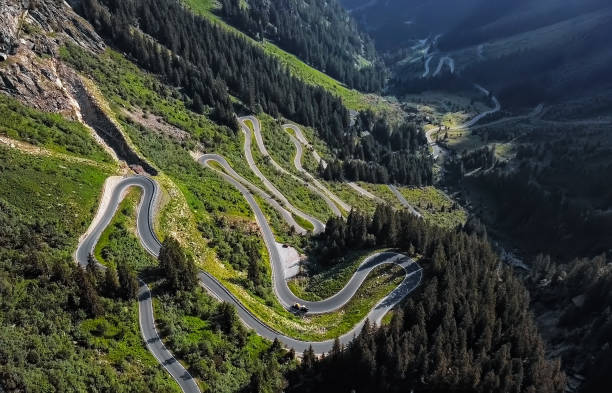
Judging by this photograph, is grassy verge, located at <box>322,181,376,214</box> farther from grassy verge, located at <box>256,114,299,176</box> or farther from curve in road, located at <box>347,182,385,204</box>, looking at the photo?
grassy verge, located at <box>256,114,299,176</box>

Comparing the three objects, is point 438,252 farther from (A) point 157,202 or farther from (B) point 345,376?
(A) point 157,202

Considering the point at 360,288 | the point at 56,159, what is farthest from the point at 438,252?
the point at 56,159

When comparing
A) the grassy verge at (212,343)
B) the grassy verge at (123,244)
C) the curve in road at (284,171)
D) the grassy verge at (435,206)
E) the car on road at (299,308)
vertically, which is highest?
the grassy verge at (123,244)

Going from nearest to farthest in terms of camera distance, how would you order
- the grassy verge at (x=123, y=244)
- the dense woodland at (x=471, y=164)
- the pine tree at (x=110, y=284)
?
1. the pine tree at (x=110, y=284)
2. the grassy verge at (x=123, y=244)
3. the dense woodland at (x=471, y=164)

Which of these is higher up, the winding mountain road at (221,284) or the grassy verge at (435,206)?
the winding mountain road at (221,284)

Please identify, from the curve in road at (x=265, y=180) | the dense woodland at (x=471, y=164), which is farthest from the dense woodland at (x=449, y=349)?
the dense woodland at (x=471, y=164)

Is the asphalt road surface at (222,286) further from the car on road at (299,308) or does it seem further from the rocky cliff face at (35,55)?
the rocky cliff face at (35,55)

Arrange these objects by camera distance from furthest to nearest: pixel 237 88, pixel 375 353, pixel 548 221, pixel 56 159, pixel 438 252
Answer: pixel 237 88, pixel 548 221, pixel 438 252, pixel 56 159, pixel 375 353

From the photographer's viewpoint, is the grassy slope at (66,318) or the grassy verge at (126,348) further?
the grassy verge at (126,348)
